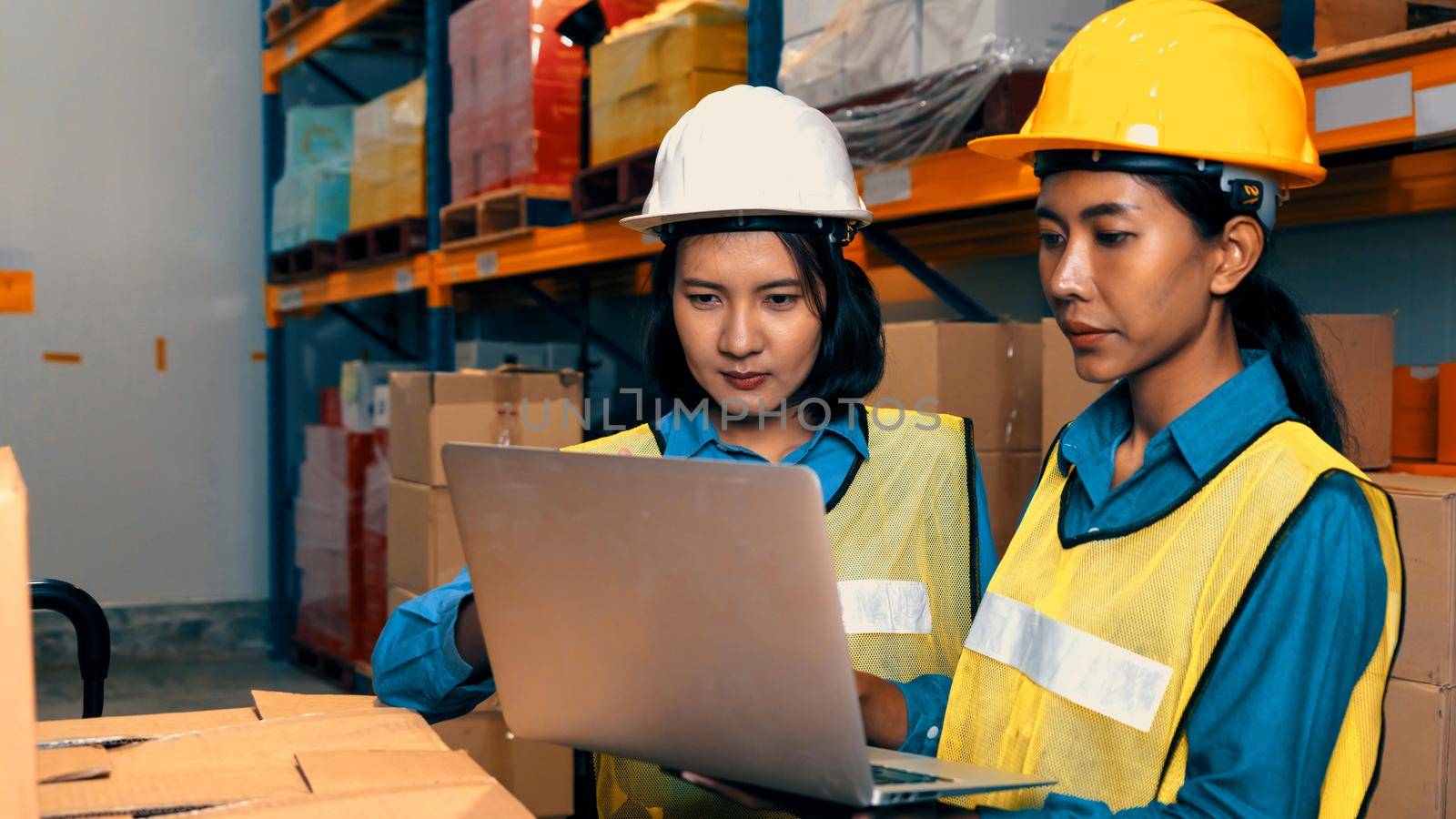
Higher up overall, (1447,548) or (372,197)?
(372,197)

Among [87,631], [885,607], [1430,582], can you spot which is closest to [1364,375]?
[1430,582]

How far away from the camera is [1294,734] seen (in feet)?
3.47

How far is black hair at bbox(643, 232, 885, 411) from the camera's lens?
5.50 feet

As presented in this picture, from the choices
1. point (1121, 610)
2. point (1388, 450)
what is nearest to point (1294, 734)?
point (1121, 610)

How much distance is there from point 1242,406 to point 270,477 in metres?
6.71

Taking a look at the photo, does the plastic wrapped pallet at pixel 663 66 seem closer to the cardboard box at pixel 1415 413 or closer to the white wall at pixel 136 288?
the cardboard box at pixel 1415 413

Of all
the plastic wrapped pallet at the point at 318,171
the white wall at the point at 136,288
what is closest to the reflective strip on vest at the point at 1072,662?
the plastic wrapped pallet at the point at 318,171

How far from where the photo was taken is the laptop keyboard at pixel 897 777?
3.33ft

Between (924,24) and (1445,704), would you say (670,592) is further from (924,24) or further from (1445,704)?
(924,24)

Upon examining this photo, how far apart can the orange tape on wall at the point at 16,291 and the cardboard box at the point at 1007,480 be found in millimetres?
5766

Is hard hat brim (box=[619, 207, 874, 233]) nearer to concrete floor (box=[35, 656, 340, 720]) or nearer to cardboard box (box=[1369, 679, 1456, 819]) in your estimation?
cardboard box (box=[1369, 679, 1456, 819])

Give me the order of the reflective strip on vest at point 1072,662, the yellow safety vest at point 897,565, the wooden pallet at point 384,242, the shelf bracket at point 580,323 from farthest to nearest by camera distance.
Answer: the shelf bracket at point 580,323 < the wooden pallet at point 384,242 < the yellow safety vest at point 897,565 < the reflective strip on vest at point 1072,662

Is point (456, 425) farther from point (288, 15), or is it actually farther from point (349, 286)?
point (288, 15)

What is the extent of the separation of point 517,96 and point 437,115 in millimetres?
951
